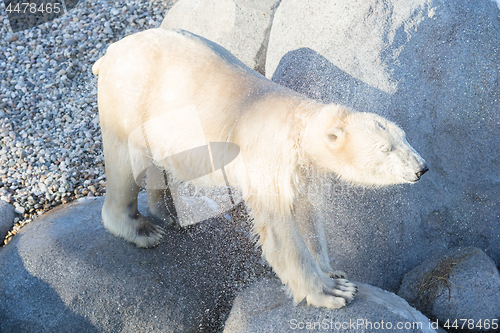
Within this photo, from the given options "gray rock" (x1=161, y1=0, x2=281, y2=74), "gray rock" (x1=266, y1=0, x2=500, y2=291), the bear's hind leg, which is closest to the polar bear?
the bear's hind leg

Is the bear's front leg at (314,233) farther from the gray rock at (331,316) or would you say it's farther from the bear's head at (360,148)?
the bear's head at (360,148)

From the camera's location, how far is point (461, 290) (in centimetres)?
246

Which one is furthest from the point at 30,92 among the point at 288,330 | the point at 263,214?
the point at 288,330

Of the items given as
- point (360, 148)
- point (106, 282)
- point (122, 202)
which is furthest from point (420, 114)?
point (106, 282)

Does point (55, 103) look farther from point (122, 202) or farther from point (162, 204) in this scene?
point (122, 202)

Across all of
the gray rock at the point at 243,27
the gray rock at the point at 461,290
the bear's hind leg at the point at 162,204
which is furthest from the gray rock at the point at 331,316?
the gray rock at the point at 243,27

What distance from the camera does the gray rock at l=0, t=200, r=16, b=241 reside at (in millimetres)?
3152

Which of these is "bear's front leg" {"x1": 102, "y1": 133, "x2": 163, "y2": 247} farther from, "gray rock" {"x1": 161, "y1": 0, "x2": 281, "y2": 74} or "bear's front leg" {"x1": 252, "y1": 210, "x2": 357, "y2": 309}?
"gray rock" {"x1": 161, "y1": 0, "x2": 281, "y2": 74}

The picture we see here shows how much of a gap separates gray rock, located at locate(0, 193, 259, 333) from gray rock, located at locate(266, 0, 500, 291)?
3.04 feet

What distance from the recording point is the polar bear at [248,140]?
73.2 inches

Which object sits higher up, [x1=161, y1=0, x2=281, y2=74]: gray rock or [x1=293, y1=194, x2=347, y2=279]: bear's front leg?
[x1=161, y1=0, x2=281, y2=74]: gray rock

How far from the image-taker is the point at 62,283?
8.14 feet

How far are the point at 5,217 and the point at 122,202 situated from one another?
46.9 inches

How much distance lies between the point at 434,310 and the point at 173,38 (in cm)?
226
